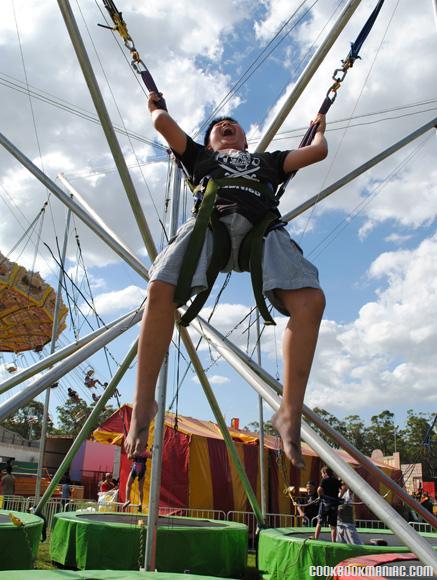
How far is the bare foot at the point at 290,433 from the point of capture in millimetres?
2109

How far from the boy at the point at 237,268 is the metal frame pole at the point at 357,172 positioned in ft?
8.22

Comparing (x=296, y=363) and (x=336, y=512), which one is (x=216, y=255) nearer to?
(x=296, y=363)

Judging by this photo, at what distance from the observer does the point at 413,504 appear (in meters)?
3.67

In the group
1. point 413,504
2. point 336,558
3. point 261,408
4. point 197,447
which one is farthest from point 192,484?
point 413,504

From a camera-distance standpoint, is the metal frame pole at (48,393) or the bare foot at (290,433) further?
the metal frame pole at (48,393)

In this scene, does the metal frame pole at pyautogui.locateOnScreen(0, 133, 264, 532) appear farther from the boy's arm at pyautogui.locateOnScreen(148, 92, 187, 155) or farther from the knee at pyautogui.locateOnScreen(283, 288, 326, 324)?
the knee at pyautogui.locateOnScreen(283, 288, 326, 324)

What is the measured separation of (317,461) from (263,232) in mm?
14529

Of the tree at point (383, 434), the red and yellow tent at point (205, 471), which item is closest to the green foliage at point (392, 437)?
the tree at point (383, 434)

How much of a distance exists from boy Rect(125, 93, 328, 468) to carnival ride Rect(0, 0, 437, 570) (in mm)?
517

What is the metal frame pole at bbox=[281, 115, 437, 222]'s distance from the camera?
5.29 metres

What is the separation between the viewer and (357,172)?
549 cm

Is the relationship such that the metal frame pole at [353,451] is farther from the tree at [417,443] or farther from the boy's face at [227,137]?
→ the tree at [417,443]

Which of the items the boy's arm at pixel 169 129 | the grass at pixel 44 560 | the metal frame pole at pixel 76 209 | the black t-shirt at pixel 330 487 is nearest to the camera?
the boy's arm at pixel 169 129

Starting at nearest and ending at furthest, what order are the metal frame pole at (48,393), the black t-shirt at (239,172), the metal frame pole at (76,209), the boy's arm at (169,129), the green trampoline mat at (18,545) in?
the black t-shirt at (239,172)
the boy's arm at (169,129)
the metal frame pole at (76,209)
the green trampoline mat at (18,545)
the metal frame pole at (48,393)
